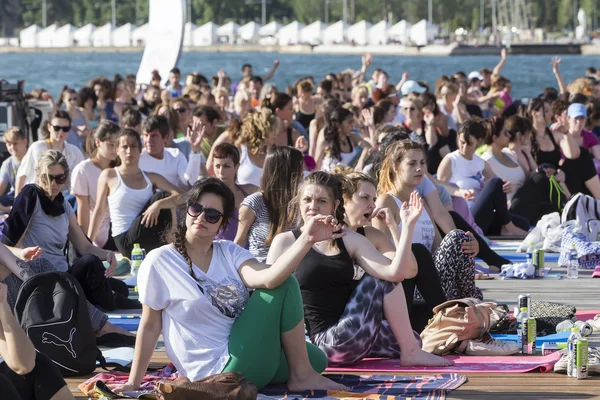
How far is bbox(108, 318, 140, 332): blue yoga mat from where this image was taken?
6.97 metres

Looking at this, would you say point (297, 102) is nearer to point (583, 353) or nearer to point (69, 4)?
point (583, 353)

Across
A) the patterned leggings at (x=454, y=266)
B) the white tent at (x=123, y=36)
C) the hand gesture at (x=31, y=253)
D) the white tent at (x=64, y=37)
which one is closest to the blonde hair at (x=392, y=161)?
the patterned leggings at (x=454, y=266)

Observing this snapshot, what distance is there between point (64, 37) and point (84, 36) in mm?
2169

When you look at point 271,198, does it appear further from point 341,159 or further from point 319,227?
point 341,159

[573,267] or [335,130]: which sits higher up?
[335,130]

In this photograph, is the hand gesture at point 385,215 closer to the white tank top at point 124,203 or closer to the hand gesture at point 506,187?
the white tank top at point 124,203

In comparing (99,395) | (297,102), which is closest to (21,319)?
(99,395)

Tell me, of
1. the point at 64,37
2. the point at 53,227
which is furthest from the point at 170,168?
the point at 64,37

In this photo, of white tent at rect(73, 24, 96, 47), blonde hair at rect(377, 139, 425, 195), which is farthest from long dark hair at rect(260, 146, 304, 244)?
white tent at rect(73, 24, 96, 47)

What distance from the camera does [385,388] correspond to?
5.40 m

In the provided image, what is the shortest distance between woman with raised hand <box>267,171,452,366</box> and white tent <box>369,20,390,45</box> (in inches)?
4980

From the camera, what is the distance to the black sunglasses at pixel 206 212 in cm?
517

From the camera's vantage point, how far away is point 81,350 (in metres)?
5.73

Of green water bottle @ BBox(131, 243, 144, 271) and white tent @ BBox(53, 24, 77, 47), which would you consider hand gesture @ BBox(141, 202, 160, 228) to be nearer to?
green water bottle @ BBox(131, 243, 144, 271)
